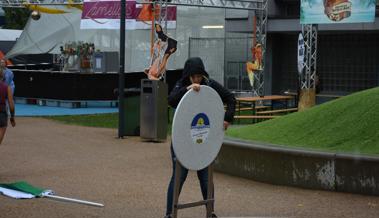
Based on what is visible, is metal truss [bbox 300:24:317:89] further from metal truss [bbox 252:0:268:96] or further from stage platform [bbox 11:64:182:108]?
stage platform [bbox 11:64:182:108]

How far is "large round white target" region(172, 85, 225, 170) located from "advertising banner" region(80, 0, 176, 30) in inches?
749

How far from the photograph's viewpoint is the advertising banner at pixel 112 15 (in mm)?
25609

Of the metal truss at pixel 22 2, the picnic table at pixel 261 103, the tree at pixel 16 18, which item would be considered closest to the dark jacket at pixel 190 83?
the picnic table at pixel 261 103

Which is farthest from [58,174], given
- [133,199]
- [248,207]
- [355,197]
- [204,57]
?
[204,57]

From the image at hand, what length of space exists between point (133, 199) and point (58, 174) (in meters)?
2.46

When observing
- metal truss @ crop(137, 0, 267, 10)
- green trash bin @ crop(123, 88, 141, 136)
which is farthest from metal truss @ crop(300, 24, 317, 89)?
green trash bin @ crop(123, 88, 141, 136)

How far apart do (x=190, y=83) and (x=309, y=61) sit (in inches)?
595

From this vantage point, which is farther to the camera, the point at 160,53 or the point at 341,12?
the point at 160,53

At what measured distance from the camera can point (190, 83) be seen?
6.79m

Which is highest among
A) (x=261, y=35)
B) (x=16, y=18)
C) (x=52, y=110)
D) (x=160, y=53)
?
(x=16, y=18)

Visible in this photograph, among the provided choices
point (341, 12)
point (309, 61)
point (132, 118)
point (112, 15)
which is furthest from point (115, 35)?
point (132, 118)

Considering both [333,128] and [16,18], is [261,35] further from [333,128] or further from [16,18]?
[16,18]

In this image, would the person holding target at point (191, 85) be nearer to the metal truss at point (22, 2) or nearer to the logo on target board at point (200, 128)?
the logo on target board at point (200, 128)

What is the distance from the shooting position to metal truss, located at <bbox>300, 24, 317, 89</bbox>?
21.4m
